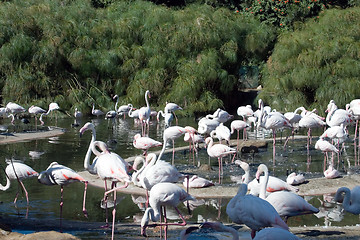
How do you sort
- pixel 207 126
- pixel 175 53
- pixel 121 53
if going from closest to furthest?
pixel 207 126 → pixel 121 53 → pixel 175 53

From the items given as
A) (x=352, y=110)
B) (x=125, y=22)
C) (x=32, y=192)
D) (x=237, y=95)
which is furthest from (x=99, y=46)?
(x=32, y=192)

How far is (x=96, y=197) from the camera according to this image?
7.59m

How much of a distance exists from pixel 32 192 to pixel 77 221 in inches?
70.7

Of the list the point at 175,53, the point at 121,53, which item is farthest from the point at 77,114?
A: the point at 175,53

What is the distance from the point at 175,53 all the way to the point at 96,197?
15.1 metres

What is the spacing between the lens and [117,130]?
627 inches

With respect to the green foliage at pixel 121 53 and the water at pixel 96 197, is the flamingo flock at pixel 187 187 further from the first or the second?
the green foliage at pixel 121 53

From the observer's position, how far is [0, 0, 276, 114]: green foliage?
66.9 feet

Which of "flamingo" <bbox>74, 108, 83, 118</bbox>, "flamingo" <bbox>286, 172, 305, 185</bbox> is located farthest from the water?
"flamingo" <bbox>74, 108, 83, 118</bbox>

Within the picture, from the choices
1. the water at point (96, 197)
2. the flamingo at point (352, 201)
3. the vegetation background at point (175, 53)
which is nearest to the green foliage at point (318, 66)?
the vegetation background at point (175, 53)

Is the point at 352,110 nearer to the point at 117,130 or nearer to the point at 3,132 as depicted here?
the point at 117,130

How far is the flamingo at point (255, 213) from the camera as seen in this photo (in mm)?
4887

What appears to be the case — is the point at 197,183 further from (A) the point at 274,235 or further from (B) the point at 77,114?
(B) the point at 77,114

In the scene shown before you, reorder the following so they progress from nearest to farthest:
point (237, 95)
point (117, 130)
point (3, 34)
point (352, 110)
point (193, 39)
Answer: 1. point (352, 110)
2. point (117, 130)
3. point (3, 34)
4. point (193, 39)
5. point (237, 95)
